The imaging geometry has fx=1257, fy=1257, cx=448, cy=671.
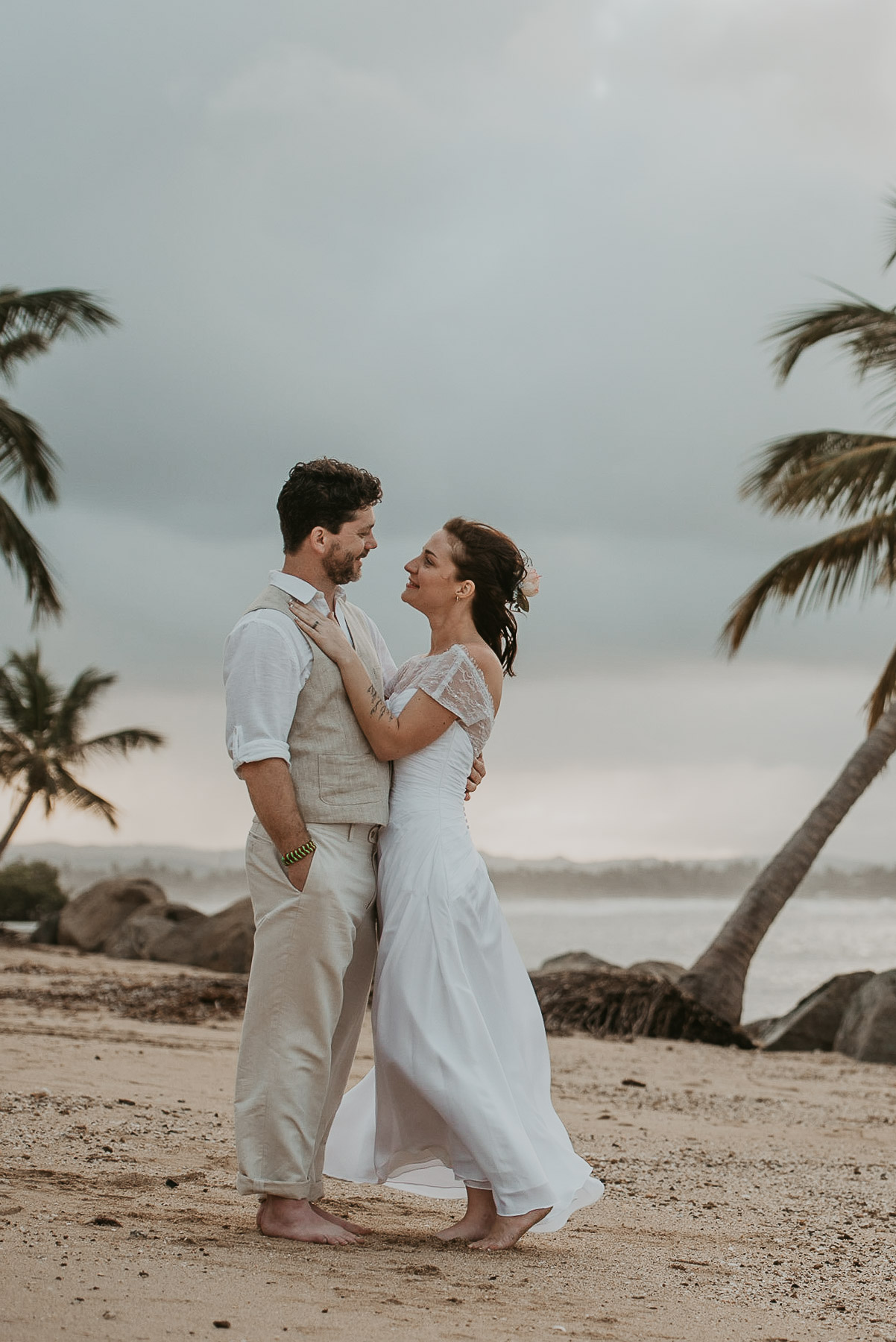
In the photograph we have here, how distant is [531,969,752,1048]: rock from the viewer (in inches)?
413

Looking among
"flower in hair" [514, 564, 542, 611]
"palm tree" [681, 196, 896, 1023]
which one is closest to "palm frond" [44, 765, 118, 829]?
"palm tree" [681, 196, 896, 1023]

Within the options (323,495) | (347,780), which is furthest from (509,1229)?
(323,495)

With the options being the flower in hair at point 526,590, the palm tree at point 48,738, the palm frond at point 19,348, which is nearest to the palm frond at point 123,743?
the palm tree at point 48,738

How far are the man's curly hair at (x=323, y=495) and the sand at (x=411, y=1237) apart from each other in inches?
74.8

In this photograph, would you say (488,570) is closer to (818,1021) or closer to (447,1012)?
(447,1012)

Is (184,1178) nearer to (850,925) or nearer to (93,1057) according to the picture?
(93,1057)

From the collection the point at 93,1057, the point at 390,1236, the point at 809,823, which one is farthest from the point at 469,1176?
the point at 809,823

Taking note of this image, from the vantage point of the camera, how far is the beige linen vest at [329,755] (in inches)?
133

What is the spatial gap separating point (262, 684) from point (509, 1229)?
161cm

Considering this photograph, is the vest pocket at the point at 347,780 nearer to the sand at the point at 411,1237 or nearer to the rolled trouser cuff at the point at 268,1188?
the rolled trouser cuff at the point at 268,1188

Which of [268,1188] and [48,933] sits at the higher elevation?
[268,1188]

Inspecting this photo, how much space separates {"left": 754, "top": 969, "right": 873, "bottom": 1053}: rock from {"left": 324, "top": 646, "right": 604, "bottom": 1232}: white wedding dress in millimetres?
8247

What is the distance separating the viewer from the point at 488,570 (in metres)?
3.85

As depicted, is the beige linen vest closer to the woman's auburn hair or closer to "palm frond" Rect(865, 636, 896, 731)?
the woman's auburn hair
